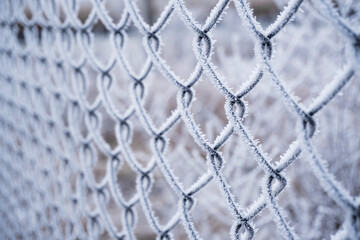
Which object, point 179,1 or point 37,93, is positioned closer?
point 179,1

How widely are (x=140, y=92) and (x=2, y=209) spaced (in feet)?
5.75

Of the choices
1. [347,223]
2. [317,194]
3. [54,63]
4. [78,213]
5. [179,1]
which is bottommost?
[347,223]

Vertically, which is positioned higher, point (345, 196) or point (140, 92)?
point (140, 92)

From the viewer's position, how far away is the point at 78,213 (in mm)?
1651

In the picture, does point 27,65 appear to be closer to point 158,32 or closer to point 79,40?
point 79,40

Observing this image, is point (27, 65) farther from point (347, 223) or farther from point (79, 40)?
point (347, 223)

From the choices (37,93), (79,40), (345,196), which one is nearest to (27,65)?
(37,93)

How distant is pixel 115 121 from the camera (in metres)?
1.36

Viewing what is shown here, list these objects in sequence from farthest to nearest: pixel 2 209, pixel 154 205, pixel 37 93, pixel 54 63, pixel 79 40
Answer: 1. pixel 154 205
2. pixel 2 209
3. pixel 37 93
4. pixel 54 63
5. pixel 79 40

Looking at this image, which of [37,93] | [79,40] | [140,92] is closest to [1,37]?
[37,93]

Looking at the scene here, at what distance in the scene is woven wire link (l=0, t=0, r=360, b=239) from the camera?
627mm

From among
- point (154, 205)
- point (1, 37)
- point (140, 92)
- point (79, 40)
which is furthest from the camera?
point (154, 205)

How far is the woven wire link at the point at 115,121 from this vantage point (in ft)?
2.06

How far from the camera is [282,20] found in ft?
2.06
